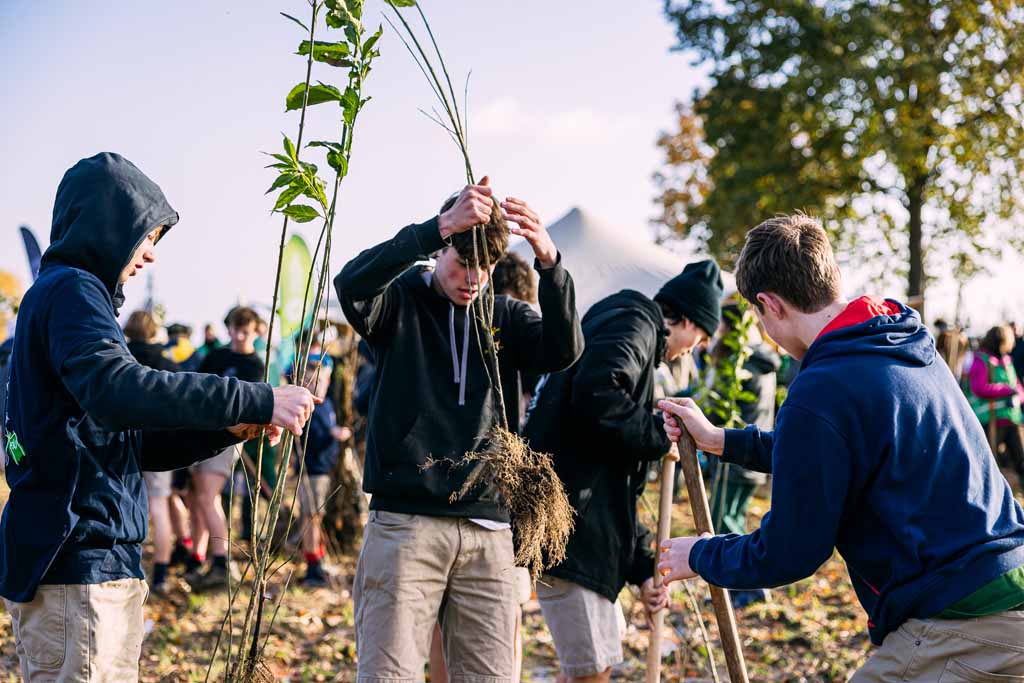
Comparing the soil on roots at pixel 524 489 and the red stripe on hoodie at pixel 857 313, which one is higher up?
the red stripe on hoodie at pixel 857 313

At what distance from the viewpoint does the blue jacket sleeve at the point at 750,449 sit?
293 centimetres

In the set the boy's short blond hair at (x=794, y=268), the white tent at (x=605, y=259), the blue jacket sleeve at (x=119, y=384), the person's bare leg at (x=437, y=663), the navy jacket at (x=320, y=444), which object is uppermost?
the white tent at (x=605, y=259)

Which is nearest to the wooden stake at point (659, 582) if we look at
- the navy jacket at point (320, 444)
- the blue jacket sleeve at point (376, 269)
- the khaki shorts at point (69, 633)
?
the blue jacket sleeve at point (376, 269)

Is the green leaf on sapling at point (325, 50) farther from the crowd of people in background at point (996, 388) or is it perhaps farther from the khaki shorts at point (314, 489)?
the crowd of people in background at point (996, 388)

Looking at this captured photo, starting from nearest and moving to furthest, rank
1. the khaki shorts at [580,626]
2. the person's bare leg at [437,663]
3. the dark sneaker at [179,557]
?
the khaki shorts at [580,626] → the person's bare leg at [437,663] → the dark sneaker at [179,557]

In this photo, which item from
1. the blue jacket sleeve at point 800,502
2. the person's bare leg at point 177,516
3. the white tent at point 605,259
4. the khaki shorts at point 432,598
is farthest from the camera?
the white tent at point 605,259

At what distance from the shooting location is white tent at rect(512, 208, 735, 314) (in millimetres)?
8672

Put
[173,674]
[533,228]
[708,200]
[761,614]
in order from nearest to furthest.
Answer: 1. [533,228]
2. [173,674]
3. [761,614]
4. [708,200]

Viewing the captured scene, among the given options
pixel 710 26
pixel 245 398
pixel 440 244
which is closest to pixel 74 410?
pixel 245 398

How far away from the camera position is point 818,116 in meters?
18.0

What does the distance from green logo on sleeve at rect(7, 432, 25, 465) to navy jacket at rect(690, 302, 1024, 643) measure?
1783 millimetres

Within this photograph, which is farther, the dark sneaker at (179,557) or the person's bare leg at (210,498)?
the dark sneaker at (179,557)

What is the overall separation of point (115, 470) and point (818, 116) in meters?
17.3

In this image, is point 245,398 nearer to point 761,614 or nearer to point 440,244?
point 440,244
